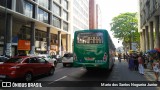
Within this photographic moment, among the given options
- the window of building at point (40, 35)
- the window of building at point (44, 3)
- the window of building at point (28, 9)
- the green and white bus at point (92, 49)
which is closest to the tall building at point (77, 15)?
the window of building at point (40, 35)

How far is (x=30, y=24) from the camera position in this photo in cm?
3734

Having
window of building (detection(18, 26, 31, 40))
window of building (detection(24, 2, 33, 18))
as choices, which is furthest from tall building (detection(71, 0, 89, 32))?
window of building (detection(24, 2, 33, 18))

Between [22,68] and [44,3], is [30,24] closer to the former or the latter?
[44,3]

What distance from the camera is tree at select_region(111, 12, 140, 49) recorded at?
61.9 meters

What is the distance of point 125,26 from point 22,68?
5374 centimetres

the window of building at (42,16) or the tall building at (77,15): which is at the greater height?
the tall building at (77,15)

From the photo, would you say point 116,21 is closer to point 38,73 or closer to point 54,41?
point 54,41

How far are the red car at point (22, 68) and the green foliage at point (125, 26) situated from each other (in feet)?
167

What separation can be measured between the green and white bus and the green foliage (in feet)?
A: 160

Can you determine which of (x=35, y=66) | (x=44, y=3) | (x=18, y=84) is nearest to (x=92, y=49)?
(x=35, y=66)

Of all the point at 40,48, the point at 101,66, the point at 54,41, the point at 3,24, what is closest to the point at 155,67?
the point at 101,66

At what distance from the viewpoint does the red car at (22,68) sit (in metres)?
10.8

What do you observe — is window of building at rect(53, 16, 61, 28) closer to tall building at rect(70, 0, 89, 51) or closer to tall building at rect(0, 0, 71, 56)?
tall building at rect(0, 0, 71, 56)

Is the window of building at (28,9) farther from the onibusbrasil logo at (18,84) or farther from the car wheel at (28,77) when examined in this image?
the onibusbrasil logo at (18,84)
